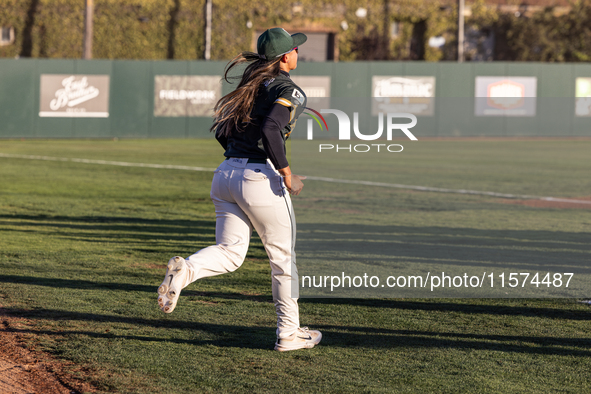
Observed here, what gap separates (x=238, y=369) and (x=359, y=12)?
42.6m

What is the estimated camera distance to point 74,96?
29.1m

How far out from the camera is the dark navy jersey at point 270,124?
14.7ft

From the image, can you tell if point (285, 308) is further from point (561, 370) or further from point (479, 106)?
point (479, 106)

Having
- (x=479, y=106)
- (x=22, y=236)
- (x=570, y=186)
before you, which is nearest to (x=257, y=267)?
(x=22, y=236)

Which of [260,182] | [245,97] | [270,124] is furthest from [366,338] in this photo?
[245,97]

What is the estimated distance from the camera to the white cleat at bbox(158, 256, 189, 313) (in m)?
4.47

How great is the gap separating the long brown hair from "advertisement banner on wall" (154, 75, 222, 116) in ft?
84.8

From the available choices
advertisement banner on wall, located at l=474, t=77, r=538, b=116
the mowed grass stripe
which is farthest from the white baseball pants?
advertisement banner on wall, located at l=474, t=77, r=538, b=116

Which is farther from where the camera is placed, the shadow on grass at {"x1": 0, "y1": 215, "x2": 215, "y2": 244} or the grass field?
the shadow on grass at {"x1": 0, "y1": 215, "x2": 215, "y2": 244}

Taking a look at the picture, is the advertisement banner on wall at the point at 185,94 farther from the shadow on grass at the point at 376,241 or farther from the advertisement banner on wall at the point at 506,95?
the shadow on grass at the point at 376,241

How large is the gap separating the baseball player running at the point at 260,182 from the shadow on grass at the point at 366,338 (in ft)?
1.10

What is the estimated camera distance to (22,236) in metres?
9.06

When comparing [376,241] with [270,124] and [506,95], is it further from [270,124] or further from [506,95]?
[506,95]

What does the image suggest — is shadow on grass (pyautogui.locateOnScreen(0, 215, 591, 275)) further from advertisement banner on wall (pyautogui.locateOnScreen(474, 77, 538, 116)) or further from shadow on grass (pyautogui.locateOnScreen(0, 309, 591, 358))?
advertisement banner on wall (pyautogui.locateOnScreen(474, 77, 538, 116))
